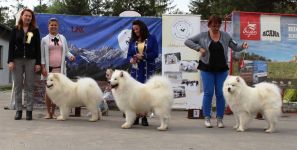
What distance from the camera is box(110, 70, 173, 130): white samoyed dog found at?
24.8 ft

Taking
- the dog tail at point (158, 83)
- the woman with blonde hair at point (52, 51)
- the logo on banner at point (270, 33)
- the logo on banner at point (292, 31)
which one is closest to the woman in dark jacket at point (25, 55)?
the woman with blonde hair at point (52, 51)

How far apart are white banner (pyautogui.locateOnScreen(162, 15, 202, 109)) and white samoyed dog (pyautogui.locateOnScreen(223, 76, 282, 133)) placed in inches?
122

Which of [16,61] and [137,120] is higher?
[16,61]

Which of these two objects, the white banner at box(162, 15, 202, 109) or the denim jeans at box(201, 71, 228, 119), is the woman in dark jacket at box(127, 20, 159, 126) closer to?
the denim jeans at box(201, 71, 228, 119)

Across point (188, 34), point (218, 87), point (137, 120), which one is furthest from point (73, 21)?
point (218, 87)

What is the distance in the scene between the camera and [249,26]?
35.7 feet

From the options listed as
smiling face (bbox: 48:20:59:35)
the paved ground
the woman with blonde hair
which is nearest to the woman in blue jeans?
the paved ground

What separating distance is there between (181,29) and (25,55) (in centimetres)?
431

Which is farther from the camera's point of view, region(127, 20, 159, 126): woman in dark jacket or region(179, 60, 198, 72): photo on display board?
region(179, 60, 198, 72): photo on display board

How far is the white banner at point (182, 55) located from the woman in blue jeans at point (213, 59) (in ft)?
9.11

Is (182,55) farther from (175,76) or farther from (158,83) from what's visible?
(158,83)

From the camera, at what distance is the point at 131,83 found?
25.1ft

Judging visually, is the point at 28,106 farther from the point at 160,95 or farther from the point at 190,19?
the point at 190,19

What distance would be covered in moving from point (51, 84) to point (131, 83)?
5.77ft
